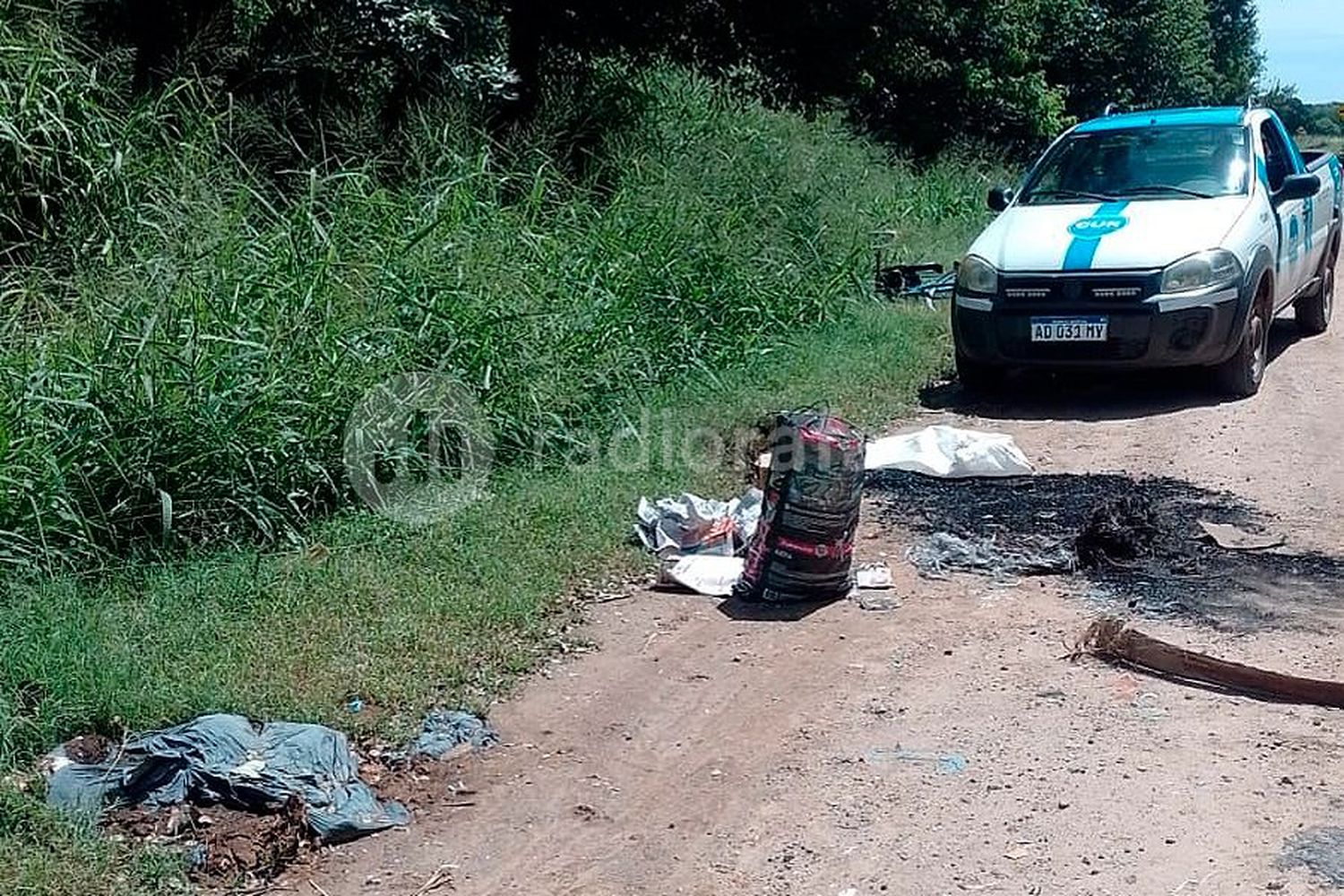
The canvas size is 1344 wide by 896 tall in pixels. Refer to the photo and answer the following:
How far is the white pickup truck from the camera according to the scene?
888cm

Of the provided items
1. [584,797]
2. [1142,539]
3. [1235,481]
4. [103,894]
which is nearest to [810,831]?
[584,797]

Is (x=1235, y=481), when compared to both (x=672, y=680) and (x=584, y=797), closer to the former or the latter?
(x=672, y=680)

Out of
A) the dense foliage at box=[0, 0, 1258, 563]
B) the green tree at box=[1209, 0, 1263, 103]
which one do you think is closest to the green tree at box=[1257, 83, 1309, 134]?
the green tree at box=[1209, 0, 1263, 103]

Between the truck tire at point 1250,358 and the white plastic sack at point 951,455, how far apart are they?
2.06m

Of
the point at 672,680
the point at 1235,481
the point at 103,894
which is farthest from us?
the point at 1235,481

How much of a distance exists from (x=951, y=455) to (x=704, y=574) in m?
2.12

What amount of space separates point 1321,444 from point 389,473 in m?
4.97

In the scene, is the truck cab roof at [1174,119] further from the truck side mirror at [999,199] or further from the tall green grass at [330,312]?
the tall green grass at [330,312]

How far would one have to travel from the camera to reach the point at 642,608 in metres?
6.05

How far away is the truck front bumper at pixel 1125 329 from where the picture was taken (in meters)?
8.85

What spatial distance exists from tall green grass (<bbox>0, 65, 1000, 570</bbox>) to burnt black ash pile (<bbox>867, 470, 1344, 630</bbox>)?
78.6 inches

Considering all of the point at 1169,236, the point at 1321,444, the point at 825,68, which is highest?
the point at 825,68

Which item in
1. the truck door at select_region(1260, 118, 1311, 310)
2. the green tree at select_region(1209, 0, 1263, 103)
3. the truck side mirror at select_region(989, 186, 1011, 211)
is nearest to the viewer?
the truck door at select_region(1260, 118, 1311, 310)

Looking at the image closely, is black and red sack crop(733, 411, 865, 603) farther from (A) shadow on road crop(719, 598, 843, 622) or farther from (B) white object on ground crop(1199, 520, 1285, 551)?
(B) white object on ground crop(1199, 520, 1285, 551)
